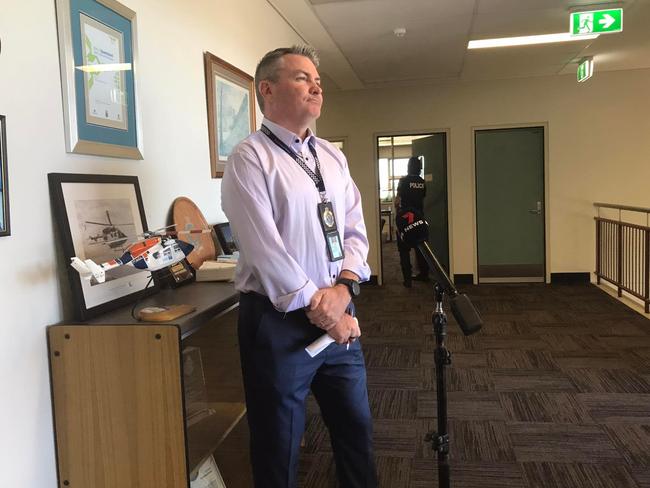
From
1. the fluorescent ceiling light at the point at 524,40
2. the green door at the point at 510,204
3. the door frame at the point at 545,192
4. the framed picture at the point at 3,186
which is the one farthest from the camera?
the green door at the point at 510,204

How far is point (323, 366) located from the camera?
1.66m

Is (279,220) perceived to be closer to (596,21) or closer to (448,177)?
(596,21)

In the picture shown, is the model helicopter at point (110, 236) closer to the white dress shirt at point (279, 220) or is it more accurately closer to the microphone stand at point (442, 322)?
the white dress shirt at point (279, 220)

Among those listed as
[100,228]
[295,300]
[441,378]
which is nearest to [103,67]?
[100,228]

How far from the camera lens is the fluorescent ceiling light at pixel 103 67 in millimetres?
1778

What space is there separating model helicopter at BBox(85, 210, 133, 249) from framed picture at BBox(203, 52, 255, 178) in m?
1.03

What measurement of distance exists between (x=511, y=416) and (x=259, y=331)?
194cm

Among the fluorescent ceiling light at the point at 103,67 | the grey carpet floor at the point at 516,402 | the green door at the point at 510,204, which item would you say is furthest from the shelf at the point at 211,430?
the green door at the point at 510,204

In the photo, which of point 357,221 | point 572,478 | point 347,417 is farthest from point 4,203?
point 572,478

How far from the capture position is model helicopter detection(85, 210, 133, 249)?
1721 mm

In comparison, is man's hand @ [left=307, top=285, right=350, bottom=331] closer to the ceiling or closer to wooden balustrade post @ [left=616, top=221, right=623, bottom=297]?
the ceiling

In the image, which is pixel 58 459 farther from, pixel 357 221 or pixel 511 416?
pixel 511 416

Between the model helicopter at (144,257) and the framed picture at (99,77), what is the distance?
0.37m

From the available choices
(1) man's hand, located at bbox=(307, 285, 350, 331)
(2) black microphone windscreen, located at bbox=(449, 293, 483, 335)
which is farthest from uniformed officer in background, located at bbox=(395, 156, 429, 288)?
(1) man's hand, located at bbox=(307, 285, 350, 331)
